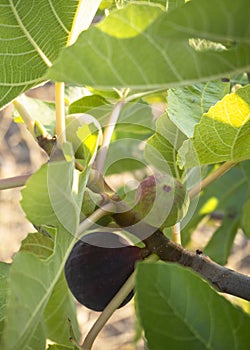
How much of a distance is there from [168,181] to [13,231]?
2.63m

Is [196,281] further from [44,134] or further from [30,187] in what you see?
[44,134]

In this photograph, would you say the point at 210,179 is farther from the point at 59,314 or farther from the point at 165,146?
the point at 59,314

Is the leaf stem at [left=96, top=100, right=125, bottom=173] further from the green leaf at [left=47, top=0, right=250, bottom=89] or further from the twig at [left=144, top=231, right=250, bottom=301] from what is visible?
the green leaf at [left=47, top=0, right=250, bottom=89]

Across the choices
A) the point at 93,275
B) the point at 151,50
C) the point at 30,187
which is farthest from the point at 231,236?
the point at 151,50

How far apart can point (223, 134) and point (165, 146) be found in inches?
4.9

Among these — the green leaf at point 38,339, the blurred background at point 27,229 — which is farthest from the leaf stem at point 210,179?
the blurred background at point 27,229

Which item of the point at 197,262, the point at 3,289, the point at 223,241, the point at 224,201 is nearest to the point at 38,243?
the point at 3,289

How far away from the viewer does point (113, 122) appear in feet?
2.57

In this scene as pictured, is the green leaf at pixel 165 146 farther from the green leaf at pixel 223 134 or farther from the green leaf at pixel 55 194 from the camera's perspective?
the green leaf at pixel 55 194

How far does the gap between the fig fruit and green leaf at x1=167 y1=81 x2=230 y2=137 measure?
0.13m

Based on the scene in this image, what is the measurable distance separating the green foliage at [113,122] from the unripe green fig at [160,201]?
0.03 m

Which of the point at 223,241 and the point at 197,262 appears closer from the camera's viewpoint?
the point at 197,262

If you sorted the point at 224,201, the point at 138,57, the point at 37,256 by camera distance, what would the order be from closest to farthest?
the point at 138,57, the point at 37,256, the point at 224,201

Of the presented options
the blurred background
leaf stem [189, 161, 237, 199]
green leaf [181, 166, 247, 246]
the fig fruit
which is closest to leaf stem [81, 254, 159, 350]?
the fig fruit
